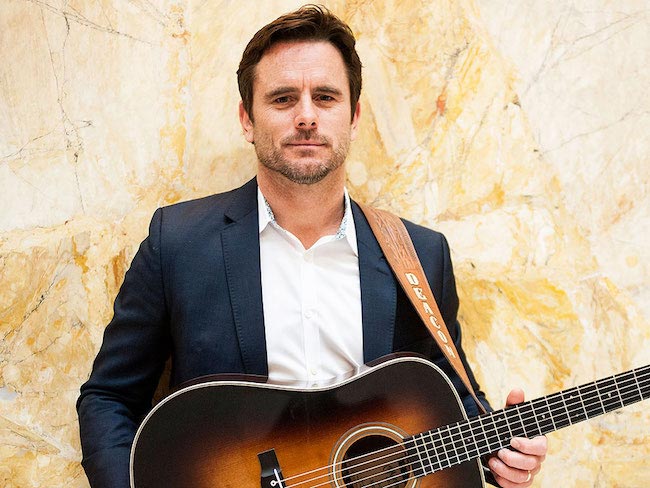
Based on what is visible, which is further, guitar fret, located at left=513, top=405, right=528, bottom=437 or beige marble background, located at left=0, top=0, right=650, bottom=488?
beige marble background, located at left=0, top=0, right=650, bottom=488

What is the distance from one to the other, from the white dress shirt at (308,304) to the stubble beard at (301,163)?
13 centimetres

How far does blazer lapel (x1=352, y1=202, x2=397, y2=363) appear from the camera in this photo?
1841mm

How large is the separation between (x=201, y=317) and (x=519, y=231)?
1.05 m

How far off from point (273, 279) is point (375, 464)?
561mm

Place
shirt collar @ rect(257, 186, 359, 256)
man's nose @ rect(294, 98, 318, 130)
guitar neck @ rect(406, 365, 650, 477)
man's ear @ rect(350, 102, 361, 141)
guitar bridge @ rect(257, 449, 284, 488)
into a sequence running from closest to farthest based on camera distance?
guitar bridge @ rect(257, 449, 284, 488)
guitar neck @ rect(406, 365, 650, 477)
man's nose @ rect(294, 98, 318, 130)
shirt collar @ rect(257, 186, 359, 256)
man's ear @ rect(350, 102, 361, 141)

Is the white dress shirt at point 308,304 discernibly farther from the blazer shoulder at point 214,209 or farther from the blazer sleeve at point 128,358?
the blazer sleeve at point 128,358

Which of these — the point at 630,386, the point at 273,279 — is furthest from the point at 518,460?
the point at 273,279

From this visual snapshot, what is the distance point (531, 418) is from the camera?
1688 mm

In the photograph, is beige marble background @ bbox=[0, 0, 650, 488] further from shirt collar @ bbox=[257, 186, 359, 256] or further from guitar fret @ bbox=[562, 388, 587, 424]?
guitar fret @ bbox=[562, 388, 587, 424]

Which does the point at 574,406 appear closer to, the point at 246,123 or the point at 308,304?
the point at 308,304

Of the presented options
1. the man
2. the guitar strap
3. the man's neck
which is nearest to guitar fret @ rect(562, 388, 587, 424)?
the man

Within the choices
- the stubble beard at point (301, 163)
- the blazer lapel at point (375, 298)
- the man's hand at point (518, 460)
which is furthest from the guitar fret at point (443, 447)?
the stubble beard at point (301, 163)

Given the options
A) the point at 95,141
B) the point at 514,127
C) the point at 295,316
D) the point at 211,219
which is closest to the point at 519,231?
the point at 514,127

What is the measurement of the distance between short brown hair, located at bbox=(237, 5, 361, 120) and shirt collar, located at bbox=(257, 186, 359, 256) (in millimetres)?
247
